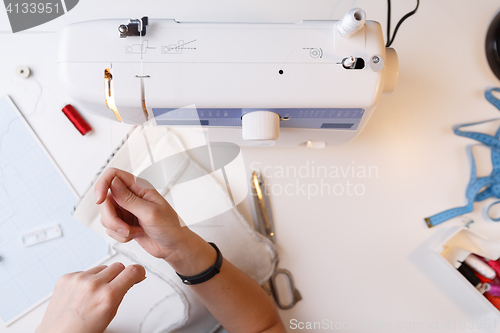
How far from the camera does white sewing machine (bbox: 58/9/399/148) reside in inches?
22.6

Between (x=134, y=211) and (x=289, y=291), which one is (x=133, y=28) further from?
(x=289, y=291)

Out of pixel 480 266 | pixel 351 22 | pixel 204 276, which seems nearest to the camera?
→ pixel 351 22

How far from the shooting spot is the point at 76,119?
89cm

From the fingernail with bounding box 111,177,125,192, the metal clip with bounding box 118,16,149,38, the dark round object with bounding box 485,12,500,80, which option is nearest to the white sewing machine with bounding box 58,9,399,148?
the metal clip with bounding box 118,16,149,38

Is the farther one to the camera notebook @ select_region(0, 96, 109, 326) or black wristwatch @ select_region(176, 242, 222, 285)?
notebook @ select_region(0, 96, 109, 326)

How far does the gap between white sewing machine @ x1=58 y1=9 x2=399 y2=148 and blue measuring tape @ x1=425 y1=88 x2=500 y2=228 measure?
52 cm

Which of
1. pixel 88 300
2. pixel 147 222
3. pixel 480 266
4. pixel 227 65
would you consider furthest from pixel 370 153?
pixel 88 300

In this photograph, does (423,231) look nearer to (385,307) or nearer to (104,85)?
(385,307)

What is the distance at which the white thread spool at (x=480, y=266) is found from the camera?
2.67ft

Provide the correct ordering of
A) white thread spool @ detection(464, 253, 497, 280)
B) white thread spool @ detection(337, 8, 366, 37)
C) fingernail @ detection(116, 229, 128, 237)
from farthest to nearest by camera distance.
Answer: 1. white thread spool @ detection(464, 253, 497, 280)
2. fingernail @ detection(116, 229, 128, 237)
3. white thread spool @ detection(337, 8, 366, 37)

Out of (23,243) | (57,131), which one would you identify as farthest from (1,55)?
(23,243)

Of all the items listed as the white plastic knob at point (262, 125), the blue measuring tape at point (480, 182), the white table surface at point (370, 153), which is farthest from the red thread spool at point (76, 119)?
the blue measuring tape at point (480, 182)

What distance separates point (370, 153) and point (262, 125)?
47cm

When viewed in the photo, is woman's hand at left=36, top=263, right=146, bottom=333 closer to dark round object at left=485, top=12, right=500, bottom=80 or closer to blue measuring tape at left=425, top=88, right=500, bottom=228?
blue measuring tape at left=425, top=88, right=500, bottom=228
